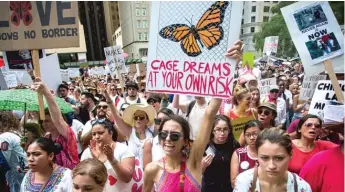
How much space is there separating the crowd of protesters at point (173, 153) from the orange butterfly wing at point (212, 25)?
0.18 meters

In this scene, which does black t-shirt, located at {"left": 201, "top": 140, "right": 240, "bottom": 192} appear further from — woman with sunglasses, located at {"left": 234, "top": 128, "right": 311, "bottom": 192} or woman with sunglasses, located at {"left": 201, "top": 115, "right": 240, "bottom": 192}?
woman with sunglasses, located at {"left": 234, "top": 128, "right": 311, "bottom": 192}

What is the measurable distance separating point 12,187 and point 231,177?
2332 millimetres

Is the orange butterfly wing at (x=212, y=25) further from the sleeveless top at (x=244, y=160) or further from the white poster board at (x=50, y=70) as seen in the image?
the white poster board at (x=50, y=70)

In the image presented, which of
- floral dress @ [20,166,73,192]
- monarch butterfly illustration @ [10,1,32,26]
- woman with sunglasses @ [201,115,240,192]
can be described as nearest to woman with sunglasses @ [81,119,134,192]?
floral dress @ [20,166,73,192]

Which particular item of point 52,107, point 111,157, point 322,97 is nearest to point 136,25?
point 52,107

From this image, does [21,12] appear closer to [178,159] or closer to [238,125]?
[178,159]

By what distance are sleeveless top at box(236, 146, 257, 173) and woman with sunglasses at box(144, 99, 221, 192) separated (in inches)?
32.3

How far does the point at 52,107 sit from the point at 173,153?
150cm

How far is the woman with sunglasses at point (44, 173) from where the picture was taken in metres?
2.62

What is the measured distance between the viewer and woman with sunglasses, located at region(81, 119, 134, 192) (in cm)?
270

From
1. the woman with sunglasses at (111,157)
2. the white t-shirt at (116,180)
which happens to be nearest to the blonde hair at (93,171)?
the woman with sunglasses at (111,157)

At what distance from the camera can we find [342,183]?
218cm

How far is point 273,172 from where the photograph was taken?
6.89 ft

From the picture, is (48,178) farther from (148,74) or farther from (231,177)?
(231,177)
